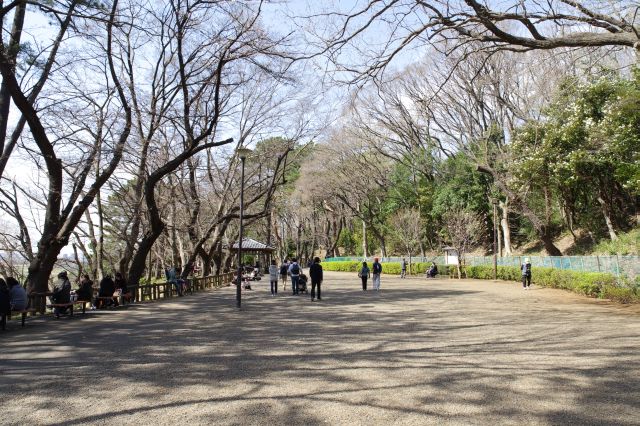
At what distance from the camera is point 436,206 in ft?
138

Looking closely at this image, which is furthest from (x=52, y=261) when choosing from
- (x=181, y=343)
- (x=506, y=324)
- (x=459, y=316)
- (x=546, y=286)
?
(x=546, y=286)

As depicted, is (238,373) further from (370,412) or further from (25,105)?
(25,105)

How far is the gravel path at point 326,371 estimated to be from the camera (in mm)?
4520

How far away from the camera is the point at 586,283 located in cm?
1728

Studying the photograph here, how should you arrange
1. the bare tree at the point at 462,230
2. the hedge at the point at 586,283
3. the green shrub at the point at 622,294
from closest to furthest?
the green shrub at the point at 622,294
the hedge at the point at 586,283
the bare tree at the point at 462,230

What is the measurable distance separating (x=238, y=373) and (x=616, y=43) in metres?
7.20

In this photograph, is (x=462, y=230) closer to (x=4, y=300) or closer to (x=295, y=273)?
(x=295, y=273)

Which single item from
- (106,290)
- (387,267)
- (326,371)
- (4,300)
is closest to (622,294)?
→ (326,371)

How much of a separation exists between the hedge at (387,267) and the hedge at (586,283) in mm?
10650

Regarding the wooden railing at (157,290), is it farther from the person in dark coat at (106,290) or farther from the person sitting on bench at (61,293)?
the person in dark coat at (106,290)

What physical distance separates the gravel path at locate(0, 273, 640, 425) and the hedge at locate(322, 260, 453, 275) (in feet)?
92.8

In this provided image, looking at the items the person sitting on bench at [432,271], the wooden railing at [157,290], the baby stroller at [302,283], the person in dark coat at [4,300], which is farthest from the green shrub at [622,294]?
the person sitting on bench at [432,271]

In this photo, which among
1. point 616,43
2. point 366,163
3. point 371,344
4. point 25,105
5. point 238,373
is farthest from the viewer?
point 366,163

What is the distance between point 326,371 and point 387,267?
37.9m
